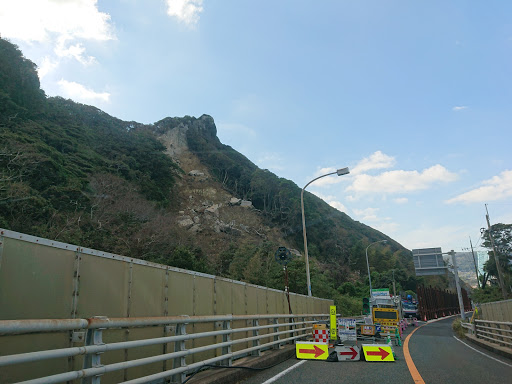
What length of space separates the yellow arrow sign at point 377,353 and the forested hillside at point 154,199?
2786 cm

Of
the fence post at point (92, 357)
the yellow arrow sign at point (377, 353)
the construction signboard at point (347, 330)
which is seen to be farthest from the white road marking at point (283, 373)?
the construction signboard at point (347, 330)

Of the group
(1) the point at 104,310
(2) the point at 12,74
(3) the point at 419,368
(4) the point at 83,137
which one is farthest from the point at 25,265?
(4) the point at 83,137

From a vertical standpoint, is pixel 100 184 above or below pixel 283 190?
below

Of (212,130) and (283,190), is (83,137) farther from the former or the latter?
(212,130)

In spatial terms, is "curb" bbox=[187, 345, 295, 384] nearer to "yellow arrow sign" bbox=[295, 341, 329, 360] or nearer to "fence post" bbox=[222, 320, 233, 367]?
"fence post" bbox=[222, 320, 233, 367]

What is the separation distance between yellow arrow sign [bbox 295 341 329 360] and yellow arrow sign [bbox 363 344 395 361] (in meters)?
1.07

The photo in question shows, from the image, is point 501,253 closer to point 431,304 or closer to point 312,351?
point 431,304

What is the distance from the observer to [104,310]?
189 inches

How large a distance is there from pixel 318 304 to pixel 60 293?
1639 centimetres

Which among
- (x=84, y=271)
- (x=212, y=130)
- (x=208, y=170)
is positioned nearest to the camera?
(x=84, y=271)

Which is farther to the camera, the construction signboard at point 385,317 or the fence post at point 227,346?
the construction signboard at point 385,317

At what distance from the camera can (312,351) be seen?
33.4 ft

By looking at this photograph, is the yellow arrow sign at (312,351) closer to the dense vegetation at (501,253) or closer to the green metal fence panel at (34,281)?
the green metal fence panel at (34,281)

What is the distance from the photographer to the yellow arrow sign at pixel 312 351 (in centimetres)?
1005
